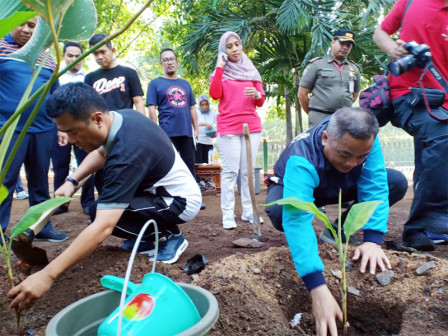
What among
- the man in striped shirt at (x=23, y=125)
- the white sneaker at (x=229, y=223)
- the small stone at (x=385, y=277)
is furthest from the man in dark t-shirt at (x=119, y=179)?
the small stone at (x=385, y=277)

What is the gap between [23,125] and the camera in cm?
253

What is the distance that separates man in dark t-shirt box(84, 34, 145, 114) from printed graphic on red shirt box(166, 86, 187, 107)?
59cm

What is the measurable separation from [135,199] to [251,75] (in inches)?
66.3

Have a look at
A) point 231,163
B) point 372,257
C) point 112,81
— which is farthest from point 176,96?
point 372,257

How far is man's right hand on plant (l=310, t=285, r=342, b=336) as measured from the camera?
4.49 feet

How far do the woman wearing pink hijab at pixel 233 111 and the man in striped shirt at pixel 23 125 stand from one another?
1.27 m

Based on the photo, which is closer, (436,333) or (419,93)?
(436,333)

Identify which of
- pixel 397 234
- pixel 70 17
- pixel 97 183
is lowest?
pixel 397 234

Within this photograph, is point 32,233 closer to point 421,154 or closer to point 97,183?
point 97,183

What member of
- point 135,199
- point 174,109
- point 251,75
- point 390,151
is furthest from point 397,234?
point 390,151

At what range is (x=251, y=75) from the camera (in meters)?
3.32

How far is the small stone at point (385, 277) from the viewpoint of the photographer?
178cm

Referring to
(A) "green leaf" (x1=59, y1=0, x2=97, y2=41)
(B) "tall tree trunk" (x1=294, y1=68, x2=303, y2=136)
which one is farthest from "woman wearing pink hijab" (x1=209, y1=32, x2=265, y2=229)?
(B) "tall tree trunk" (x1=294, y1=68, x2=303, y2=136)

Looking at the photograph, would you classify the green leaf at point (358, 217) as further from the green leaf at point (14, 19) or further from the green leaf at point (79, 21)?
the green leaf at point (14, 19)
